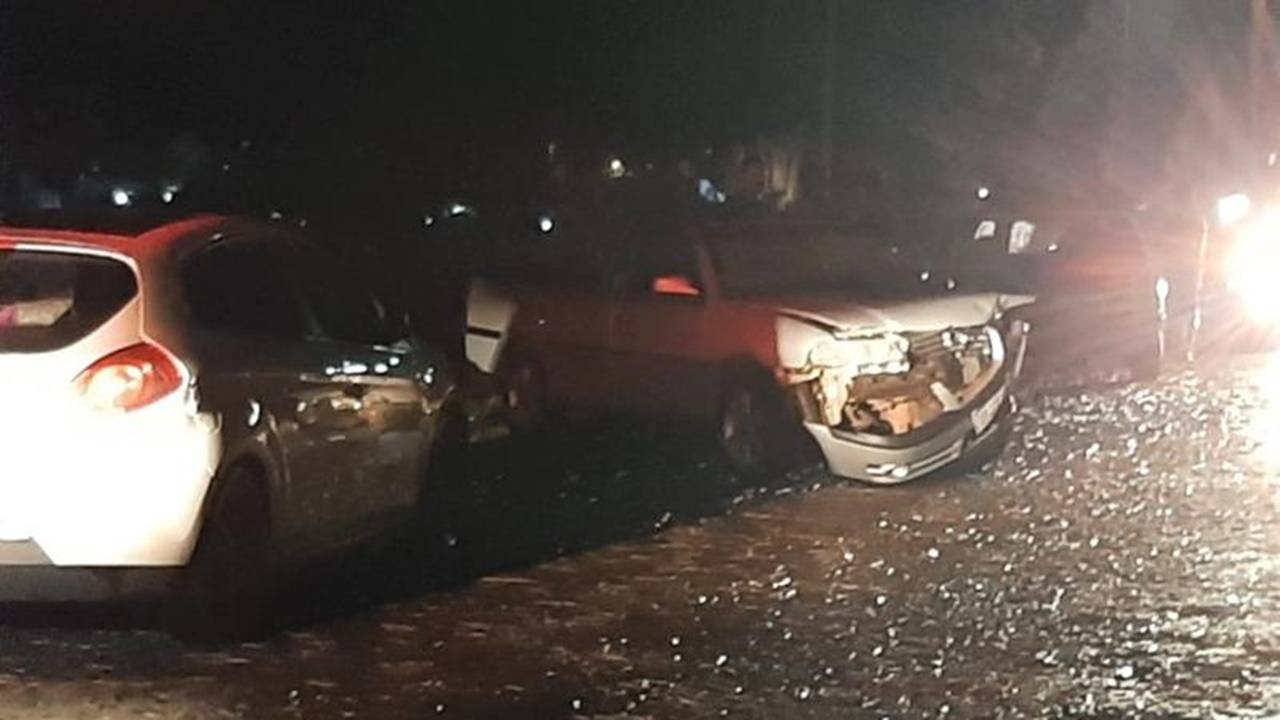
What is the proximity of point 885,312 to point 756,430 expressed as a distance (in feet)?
3.30

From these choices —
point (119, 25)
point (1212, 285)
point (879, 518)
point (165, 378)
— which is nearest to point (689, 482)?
point (879, 518)

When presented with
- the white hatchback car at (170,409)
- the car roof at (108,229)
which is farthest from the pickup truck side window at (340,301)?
the car roof at (108,229)

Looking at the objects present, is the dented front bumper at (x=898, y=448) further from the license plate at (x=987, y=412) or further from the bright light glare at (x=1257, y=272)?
the bright light glare at (x=1257, y=272)

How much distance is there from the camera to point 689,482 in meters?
13.6

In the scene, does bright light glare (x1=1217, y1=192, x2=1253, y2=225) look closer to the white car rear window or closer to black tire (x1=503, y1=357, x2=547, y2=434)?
black tire (x1=503, y1=357, x2=547, y2=434)

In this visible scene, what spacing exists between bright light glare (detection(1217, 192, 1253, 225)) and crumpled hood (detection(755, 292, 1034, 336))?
11.3 m

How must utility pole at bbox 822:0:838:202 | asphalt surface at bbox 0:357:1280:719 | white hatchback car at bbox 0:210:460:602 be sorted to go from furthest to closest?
utility pole at bbox 822:0:838:202
white hatchback car at bbox 0:210:460:602
asphalt surface at bbox 0:357:1280:719

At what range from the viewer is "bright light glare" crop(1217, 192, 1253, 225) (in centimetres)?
2497

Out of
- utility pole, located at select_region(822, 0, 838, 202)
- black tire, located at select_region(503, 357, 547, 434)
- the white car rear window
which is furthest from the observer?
utility pole, located at select_region(822, 0, 838, 202)

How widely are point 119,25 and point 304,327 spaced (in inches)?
851

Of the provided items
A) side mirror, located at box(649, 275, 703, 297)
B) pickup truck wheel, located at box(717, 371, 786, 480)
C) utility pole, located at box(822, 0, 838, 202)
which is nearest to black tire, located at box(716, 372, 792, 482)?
pickup truck wheel, located at box(717, 371, 786, 480)

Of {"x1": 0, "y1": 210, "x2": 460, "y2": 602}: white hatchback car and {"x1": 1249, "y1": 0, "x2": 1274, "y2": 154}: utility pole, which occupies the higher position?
{"x1": 1249, "y1": 0, "x2": 1274, "y2": 154}: utility pole

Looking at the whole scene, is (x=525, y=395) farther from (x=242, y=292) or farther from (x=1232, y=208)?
(x=1232, y=208)

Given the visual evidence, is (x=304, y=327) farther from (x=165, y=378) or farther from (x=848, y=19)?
(x=848, y=19)
